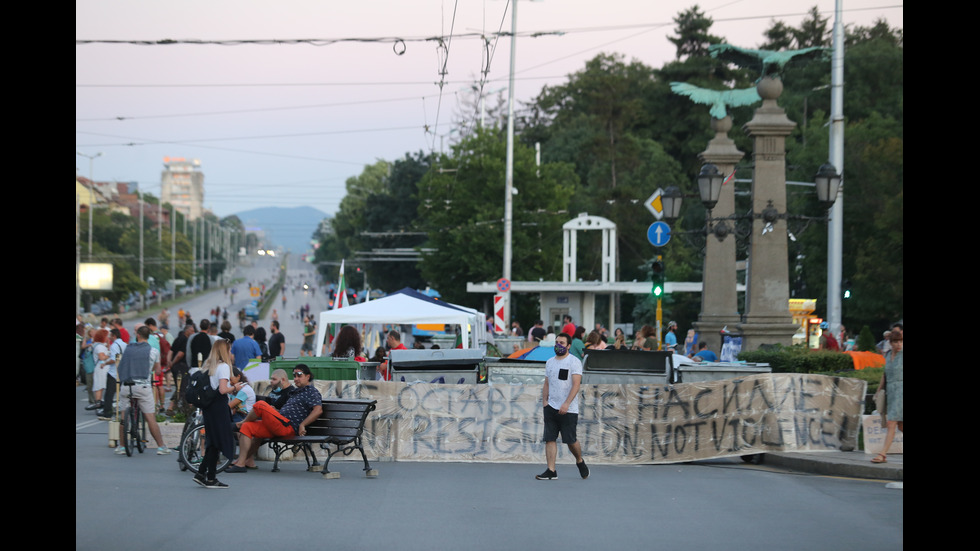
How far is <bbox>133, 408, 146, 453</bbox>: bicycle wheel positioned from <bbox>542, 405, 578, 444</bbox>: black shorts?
18.3 ft

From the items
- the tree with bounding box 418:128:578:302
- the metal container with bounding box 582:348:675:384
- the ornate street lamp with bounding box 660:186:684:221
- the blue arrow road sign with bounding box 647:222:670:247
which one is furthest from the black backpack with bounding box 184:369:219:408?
the tree with bounding box 418:128:578:302

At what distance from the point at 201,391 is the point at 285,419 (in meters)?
1.32

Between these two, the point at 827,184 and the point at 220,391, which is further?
the point at 827,184

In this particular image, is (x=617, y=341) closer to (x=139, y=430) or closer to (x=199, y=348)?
(x=199, y=348)

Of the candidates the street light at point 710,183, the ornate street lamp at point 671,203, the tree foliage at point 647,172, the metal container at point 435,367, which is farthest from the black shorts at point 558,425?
the tree foliage at point 647,172

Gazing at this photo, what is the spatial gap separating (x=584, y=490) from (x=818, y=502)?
2.50m

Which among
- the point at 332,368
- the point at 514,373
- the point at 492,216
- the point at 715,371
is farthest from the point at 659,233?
the point at 492,216

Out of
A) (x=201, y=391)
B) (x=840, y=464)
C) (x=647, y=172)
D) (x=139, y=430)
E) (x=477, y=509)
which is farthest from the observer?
(x=647, y=172)

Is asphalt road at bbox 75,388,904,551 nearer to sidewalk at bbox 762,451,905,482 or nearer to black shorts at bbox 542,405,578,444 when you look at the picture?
sidewalk at bbox 762,451,905,482

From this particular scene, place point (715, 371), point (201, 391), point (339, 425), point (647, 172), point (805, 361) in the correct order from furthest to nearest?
1. point (647, 172)
2. point (805, 361)
3. point (715, 371)
4. point (339, 425)
5. point (201, 391)

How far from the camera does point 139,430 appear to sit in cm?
1612

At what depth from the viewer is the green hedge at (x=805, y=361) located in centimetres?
1952

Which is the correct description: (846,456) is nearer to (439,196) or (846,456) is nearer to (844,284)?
(844,284)

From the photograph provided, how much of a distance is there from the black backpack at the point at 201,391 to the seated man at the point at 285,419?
0.96 meters
